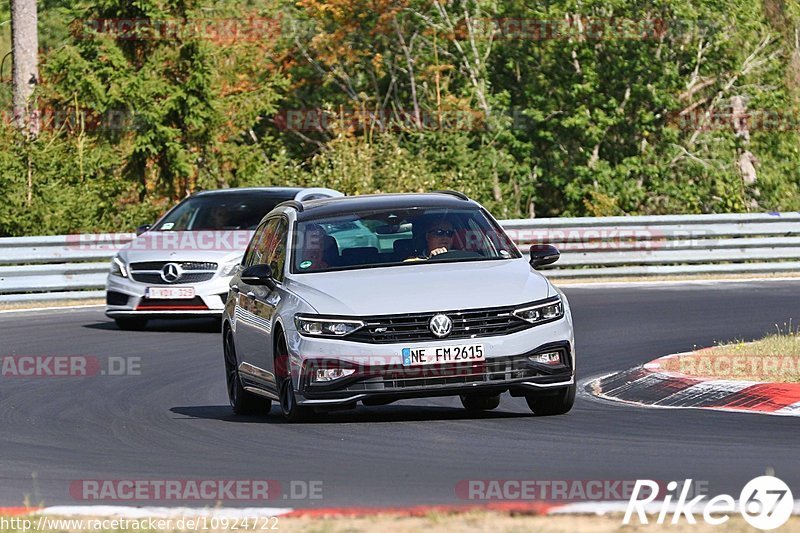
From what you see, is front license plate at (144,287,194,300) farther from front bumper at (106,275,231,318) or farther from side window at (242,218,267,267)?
side window at (242,218,267,267)

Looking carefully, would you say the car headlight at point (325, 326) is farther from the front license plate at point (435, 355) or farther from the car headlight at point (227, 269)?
the car headlight at point (227, 269)

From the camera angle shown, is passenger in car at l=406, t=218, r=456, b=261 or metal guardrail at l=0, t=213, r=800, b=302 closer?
passenger in car at l=406, t=218, r=456, b=261

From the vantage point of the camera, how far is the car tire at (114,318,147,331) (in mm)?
21750

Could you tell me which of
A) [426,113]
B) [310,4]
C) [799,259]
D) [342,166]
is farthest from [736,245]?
[310,4]

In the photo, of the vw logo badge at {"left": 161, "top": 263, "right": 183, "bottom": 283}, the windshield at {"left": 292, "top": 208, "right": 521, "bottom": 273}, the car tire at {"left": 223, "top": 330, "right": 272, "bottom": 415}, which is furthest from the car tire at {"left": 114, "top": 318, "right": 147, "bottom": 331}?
the windshield at {"left": 292, "top": 208, "right": 521, "bottom": 273}

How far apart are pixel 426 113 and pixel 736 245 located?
14389 millimetres

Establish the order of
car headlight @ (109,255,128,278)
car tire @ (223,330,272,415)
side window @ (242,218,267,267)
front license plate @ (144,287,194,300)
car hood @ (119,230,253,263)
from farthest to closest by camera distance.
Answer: car headlight @ (109,255,128,278)
car hood @ (119,230,253,263)
front license plate @ (144,287,194,300)
side window @ (242,218,267,267)
car tire @ (223,330,272,415)

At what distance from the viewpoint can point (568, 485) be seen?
8.51 metres

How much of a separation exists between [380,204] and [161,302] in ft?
27.6

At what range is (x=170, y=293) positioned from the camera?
20.7 m

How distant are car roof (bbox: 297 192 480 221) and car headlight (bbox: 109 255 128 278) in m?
8.44

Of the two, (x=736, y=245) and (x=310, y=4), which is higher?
(x=310, y=4)

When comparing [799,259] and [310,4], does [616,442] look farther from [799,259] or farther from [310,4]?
[310,4]

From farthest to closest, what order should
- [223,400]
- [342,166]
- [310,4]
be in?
[310,4] < [342,166] < [223,400]
